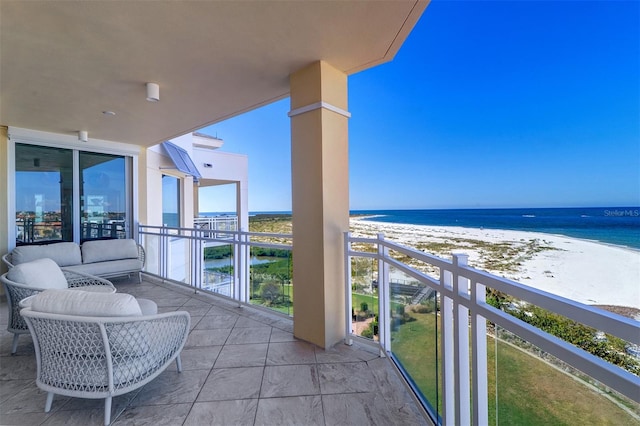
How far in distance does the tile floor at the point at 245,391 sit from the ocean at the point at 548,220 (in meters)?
21.2

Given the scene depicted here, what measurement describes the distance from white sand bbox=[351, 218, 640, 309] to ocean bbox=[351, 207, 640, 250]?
169cm

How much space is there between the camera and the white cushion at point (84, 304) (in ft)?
5.82

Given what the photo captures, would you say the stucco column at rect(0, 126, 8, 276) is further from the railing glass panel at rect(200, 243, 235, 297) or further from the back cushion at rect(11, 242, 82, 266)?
the railing glass panel at rect(200, 243, 235, 297)

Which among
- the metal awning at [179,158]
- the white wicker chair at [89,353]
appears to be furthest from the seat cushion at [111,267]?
the white wicker chair at [89,353]

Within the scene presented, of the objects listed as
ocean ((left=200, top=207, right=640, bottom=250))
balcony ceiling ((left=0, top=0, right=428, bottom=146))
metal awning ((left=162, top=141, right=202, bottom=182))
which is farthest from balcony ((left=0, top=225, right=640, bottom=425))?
ocean ((left=200, top=207, right=640, bottom=250))

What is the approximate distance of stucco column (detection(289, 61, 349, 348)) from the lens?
271cm

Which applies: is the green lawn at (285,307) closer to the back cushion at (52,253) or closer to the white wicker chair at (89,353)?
the white wicker chair at (89,353)

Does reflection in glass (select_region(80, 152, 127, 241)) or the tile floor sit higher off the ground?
reflection in glass (select_region(80, 152, 127, 241))

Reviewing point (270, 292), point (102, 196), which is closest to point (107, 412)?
point (270, 292)

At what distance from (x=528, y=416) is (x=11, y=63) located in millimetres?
4472

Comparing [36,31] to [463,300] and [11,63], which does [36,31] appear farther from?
[463,300]

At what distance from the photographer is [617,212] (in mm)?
19891

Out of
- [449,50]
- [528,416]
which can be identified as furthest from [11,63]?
[449,50]

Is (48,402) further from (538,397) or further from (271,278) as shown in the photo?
(538,397)
